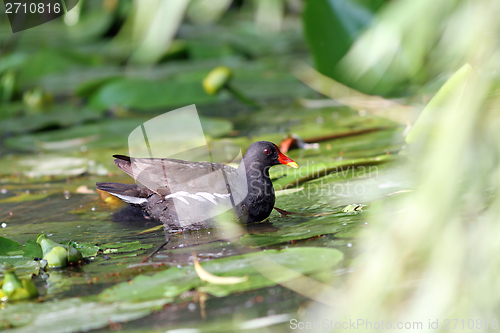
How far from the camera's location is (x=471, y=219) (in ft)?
2.25

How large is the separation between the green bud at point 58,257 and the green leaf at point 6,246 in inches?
10.7

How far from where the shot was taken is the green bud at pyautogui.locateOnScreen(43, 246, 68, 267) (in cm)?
183

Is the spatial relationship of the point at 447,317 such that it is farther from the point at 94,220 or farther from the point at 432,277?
the point at 94,220

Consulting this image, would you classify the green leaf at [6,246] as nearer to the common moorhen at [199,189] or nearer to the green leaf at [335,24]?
the common moorhen at [199,189]

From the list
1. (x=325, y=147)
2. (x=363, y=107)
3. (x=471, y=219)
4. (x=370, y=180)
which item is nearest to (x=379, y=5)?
(x=363, y=107)

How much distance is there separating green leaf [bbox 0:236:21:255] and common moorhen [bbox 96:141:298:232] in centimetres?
59

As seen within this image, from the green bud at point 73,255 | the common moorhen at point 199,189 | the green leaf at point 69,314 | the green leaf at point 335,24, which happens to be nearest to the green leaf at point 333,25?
the green leaf at point 335,24

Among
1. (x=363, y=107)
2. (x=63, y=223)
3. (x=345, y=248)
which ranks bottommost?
(x=345, y=248)

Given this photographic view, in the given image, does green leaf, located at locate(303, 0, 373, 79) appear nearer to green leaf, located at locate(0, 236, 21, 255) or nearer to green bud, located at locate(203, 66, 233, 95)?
green bud, located at locate(203, 66, 233, 95)

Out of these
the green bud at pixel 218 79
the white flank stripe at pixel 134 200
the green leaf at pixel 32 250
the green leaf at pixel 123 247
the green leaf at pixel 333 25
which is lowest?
the green leaf at pixel 123 247

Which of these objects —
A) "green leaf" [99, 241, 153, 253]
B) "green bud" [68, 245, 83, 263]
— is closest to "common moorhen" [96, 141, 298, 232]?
"green leaf" [99, 241, 153, 253]

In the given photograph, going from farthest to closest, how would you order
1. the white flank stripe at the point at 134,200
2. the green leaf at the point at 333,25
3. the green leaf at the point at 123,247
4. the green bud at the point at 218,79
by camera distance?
the green bud at the point at 218,79, the green leaf at the point at 333,25, the white flank stripe at the point at 134,200, the green leaf at the point at 123,247

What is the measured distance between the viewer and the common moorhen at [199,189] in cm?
225

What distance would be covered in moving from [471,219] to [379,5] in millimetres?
3320
